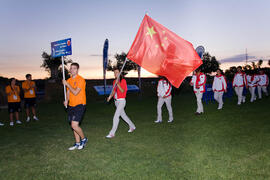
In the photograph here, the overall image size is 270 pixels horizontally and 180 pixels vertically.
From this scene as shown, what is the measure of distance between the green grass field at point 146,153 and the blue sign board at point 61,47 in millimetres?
2564

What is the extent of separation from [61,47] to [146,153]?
4759 millimetres

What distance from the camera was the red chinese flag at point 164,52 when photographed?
5719 mm

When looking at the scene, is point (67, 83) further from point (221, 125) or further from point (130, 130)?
point (221, 125)

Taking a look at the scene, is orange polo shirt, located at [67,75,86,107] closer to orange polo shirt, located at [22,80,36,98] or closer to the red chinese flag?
the red chinese flag

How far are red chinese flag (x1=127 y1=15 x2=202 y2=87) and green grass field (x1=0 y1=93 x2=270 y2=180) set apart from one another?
5.64ft


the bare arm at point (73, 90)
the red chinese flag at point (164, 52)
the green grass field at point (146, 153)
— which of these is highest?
the red chinese flag at point (164, 52)

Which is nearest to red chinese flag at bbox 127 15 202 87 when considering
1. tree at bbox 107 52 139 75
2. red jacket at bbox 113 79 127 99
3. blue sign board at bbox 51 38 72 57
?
red jacket at bbox 113 79 127 99

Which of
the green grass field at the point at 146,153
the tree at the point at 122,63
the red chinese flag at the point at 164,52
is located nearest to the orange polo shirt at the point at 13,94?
the green grass field at the point at 146,153

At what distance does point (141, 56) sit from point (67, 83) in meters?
1.82

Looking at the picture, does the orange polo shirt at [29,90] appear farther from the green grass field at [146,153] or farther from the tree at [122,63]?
the tree at [122,63]

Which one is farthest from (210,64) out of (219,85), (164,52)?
(164,52)

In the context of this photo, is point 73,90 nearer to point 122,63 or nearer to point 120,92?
point 120,92

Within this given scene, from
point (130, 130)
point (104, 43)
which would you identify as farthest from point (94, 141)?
point (104, 43)

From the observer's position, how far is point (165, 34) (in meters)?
5.80
